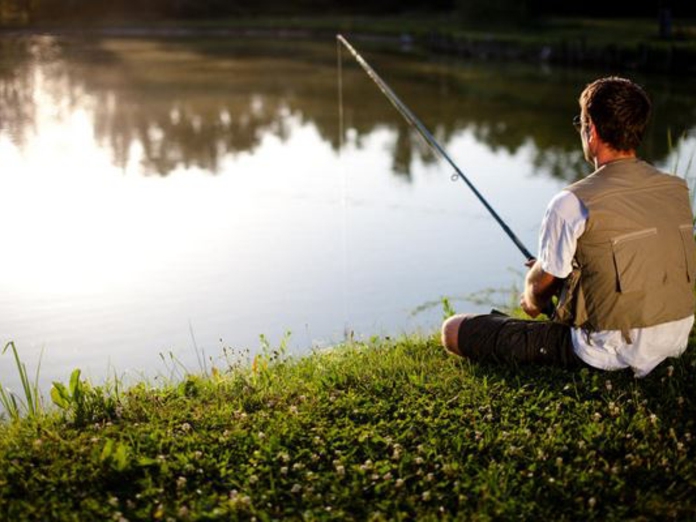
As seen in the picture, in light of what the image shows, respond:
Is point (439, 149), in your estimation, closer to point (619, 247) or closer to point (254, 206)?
point (619, 247)

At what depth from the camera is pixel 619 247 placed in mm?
3543

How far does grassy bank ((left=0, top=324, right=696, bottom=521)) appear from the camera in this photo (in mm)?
3092

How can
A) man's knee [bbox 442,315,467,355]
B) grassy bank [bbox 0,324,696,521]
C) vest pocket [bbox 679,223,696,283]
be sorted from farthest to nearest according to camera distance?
man's knee [bbox 442,315,467,355] < vest pocket [bbox 679,223,696,283] < grassy bank [bbox 0,324,696,521]

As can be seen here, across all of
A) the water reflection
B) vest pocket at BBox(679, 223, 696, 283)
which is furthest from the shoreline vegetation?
vest pocket at BBox(679, 223, 696, 283)

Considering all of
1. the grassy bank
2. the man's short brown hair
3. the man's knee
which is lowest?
the grassy bank

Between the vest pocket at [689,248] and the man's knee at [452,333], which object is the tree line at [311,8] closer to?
the man's knee at [452,333]

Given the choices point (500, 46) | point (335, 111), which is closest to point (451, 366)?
point (335, 111)

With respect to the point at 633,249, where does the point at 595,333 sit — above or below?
below

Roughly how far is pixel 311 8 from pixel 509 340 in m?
39.1

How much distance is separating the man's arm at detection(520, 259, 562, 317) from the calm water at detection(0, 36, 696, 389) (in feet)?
6.44

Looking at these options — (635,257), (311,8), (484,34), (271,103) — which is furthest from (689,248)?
(311,8)

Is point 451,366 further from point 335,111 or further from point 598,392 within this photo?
point 335,111

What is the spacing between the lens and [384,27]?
31.2 metres

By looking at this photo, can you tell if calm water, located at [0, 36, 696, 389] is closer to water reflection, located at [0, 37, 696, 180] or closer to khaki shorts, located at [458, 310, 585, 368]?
water reflection, located at [0, 37, 696, 180]
